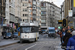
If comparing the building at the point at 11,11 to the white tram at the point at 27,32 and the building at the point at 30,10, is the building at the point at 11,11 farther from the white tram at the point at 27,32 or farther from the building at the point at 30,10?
the white tram at the point at 27,32

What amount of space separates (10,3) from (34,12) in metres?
51.6

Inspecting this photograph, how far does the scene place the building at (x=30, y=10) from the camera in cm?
10306

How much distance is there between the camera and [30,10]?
369 ft

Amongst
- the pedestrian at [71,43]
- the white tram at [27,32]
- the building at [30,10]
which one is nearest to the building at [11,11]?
the building at [30,10]

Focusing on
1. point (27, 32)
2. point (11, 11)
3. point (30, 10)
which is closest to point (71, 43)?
point (27, 32)

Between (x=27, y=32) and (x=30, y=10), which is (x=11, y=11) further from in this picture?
(x=27, y=32)

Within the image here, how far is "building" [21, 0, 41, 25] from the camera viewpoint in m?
103

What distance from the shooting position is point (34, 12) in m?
121

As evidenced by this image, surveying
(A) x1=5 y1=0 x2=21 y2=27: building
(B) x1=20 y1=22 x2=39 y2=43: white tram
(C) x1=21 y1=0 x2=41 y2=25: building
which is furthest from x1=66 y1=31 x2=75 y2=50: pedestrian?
(C) x1=21 y1=0 x2=41 y2=25: building

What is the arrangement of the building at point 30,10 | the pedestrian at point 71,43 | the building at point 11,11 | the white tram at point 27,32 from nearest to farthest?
the pedestrian at point 71,43
the white tram at point 27,32
the building at point 11,11
the building at point 30,10

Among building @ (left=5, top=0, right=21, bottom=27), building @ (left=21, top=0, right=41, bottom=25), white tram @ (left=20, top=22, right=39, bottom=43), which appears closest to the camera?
white tram @ (left=20, top=22, right=39, bottom=43)

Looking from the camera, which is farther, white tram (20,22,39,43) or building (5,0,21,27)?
building (5,0,21,27)

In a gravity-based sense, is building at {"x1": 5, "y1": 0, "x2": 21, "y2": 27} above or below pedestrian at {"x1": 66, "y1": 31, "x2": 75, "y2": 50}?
above

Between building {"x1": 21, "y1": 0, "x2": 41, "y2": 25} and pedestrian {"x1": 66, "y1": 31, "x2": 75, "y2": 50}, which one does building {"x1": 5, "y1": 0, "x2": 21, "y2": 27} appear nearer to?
building {"x1": 21, "y1": 0, "x2": 41, "y2": 25}
